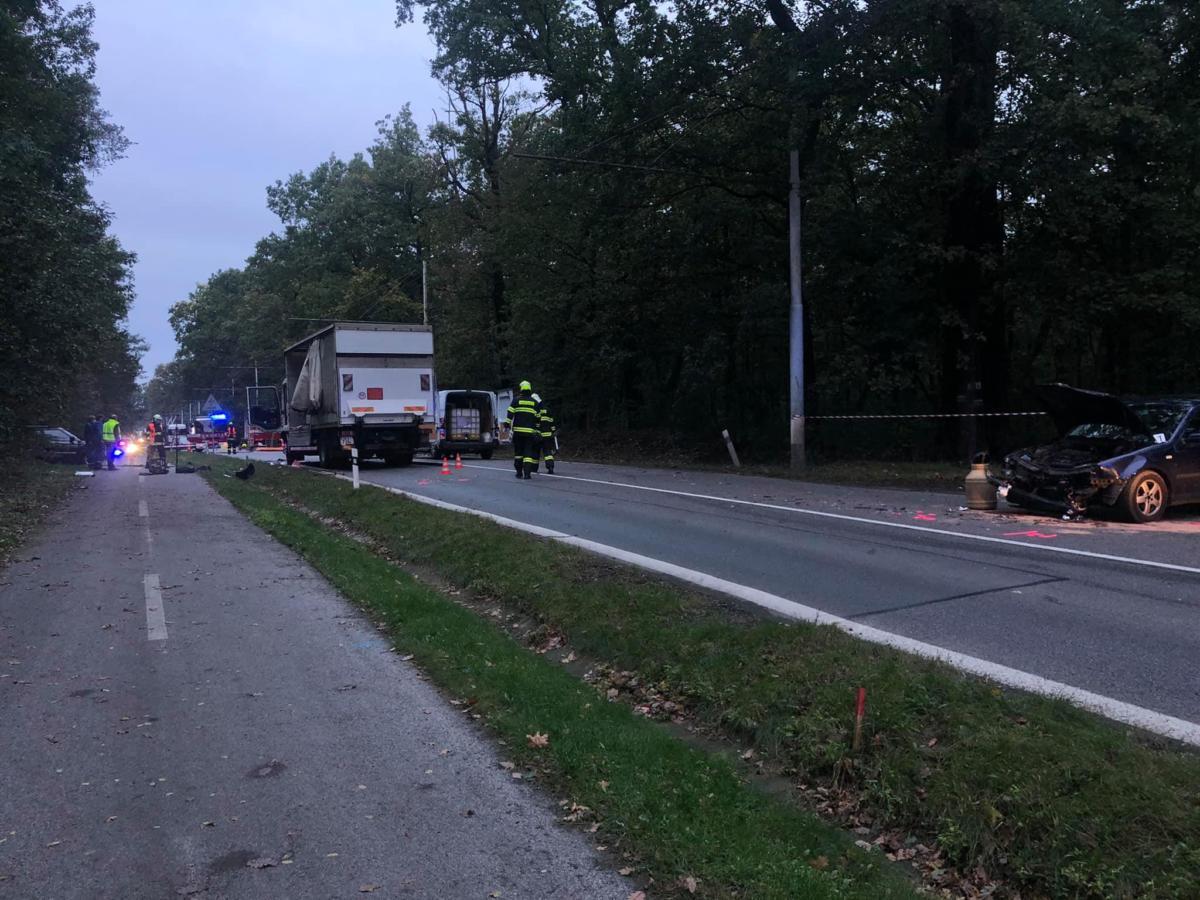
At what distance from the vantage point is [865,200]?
23.1m

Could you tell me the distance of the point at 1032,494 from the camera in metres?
12.6

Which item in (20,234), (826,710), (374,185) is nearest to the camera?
(826,710)

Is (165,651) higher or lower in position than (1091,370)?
lower

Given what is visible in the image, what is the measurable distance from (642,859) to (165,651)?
4.81 metres

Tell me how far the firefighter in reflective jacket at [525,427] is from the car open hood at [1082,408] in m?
9.39

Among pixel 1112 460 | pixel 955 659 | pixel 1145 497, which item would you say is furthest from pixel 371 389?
pixel 955 659

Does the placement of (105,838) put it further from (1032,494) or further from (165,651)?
(1032,494)

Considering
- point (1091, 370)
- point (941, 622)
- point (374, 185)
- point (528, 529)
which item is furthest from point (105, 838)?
point (374, 185)

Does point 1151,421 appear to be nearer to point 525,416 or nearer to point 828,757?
point 828,757

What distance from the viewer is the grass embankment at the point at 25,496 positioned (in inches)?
509

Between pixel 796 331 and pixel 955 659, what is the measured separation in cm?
1464

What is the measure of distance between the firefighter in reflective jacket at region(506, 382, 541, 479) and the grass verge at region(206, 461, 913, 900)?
11176 mm

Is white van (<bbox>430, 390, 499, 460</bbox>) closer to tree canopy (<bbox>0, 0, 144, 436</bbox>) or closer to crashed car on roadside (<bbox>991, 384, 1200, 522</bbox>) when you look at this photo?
tree canopy (<bbox>0, 0, 144, 436</bbox>)

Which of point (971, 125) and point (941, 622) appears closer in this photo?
point (941, 622)
